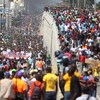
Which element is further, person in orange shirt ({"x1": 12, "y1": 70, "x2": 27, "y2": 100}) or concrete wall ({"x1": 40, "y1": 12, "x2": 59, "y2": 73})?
concrete wall ({"x1": 40, "y1": 12, "x2": 59, "y2": 73})

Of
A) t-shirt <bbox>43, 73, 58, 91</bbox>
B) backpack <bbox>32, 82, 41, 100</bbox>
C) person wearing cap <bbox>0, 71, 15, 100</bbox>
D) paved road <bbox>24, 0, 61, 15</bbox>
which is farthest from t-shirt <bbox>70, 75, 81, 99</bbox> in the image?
paved road <bbox>24, 0, 61, 15</bbox>

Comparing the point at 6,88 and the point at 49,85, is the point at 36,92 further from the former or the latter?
the point at 6,88

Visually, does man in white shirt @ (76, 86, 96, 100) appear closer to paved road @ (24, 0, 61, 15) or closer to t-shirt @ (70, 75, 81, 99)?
t-shirt @ (70, 75, 81, 99)

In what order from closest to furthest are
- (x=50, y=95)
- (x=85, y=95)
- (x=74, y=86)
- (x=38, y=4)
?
(x=85, y=95) < (x=74, y=86) < (x=50, y=95) < (x=38, y=4)

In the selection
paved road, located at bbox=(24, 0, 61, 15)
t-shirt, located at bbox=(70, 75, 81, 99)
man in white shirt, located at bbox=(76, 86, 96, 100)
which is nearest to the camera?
man in white shirt, located at bbox=(76, 86, 96, 100)

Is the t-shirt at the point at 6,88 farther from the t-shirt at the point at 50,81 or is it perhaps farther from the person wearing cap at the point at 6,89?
the t-shirt at the point at 50,81

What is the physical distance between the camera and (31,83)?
14836 millimetres

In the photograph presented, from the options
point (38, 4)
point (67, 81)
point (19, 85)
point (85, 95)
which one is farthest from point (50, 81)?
point (38, 4)

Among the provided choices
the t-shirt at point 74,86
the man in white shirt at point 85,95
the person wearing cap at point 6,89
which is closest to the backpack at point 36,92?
Result: the person wearing cap at point 6,89

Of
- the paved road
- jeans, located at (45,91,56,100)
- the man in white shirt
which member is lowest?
jeans, located at (45,91,56,100)

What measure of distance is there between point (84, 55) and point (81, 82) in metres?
10.3

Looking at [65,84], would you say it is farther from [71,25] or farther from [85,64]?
[71,25]

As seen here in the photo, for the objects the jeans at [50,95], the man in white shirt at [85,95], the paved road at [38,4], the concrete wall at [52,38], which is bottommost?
the jeans at [50,95]

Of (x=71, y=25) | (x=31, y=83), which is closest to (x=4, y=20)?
(x=71, y=25)
